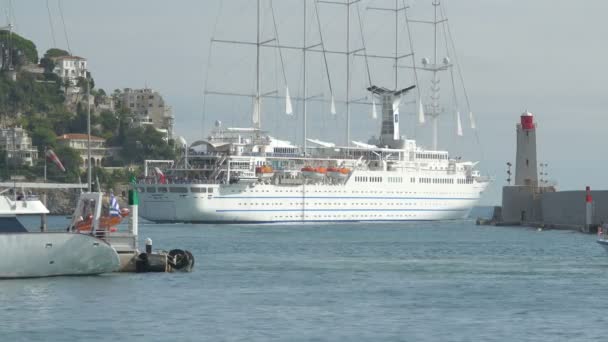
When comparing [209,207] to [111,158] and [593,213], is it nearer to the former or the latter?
[593,213]

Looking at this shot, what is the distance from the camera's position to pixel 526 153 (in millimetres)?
91000

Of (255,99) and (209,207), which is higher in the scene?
(255,99)

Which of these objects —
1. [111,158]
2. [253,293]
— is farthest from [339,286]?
[111,158]

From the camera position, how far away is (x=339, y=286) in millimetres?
43219

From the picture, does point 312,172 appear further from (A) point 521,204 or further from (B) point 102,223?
(B) point 102,223

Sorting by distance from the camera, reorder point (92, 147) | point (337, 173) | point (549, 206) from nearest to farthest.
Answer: point (549, 206)
point (337, 173)
point (92, 147)

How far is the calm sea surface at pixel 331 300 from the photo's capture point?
3197 cm

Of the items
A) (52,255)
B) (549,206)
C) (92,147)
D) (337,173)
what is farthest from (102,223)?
(92,147)

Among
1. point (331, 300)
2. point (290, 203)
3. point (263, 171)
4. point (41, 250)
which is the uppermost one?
point (263, 171)

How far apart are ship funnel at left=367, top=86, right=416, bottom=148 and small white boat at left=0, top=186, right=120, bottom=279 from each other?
84274mm

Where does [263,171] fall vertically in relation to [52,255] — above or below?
above

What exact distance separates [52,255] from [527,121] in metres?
55.5

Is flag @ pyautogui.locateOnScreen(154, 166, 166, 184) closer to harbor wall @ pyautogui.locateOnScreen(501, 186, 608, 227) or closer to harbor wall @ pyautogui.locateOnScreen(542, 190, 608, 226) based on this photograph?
harbor wall @ pyautogui.locateOnScreen(501, 186, 608, 227)

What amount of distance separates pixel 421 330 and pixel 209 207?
7030 cm
